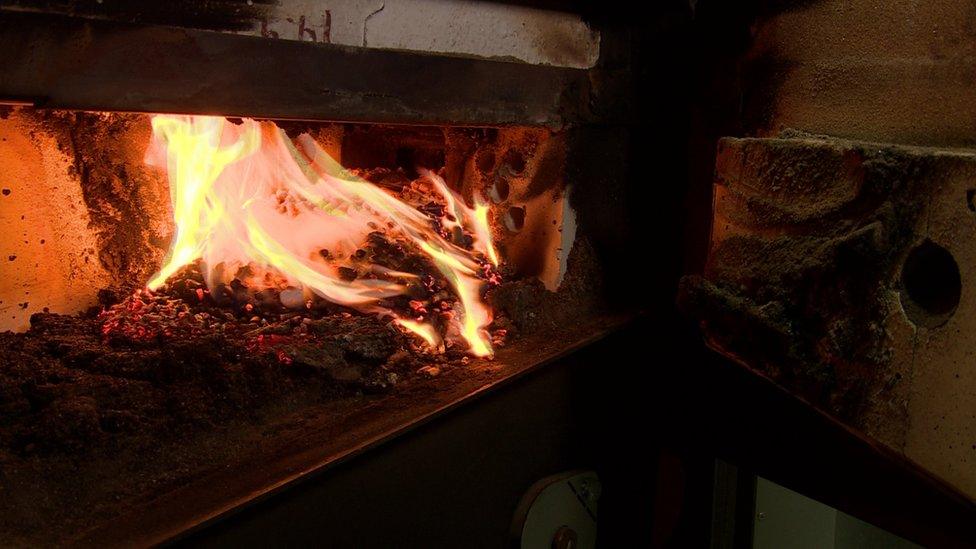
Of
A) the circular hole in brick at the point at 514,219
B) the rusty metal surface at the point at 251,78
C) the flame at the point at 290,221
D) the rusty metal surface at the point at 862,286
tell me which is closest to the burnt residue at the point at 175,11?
the rusty metal surface at the point at 251,78

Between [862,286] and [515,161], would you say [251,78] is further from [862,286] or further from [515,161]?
[862,286]

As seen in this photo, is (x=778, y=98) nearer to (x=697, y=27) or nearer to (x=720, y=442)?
(x=697, y=27)

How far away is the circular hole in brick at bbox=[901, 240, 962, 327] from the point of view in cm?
146

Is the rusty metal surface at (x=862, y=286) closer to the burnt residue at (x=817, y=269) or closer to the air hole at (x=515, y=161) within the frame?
the burnt residue at (x=817, y=269)

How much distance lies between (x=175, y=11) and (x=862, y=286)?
1681 mm

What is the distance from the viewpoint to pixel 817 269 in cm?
167

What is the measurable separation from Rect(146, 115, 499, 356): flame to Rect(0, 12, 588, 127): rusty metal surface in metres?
0.65

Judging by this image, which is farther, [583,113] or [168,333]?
[583,113]

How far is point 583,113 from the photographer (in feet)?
7.45

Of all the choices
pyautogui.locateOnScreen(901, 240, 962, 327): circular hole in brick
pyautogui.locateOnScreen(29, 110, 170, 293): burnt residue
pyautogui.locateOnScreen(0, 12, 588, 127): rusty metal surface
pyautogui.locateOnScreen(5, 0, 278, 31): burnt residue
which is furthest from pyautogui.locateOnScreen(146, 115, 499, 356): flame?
pyautogui.locateOnScreen(901, 240, 962, 327): circular hole in brick

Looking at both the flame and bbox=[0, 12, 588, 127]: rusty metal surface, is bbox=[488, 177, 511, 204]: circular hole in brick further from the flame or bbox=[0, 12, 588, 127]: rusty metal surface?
bbox=[0, 12, 588, 127]: rusty metal surface

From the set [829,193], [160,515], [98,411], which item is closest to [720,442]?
[829,193]

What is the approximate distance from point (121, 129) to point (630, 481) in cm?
209

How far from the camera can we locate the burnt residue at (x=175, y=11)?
136 centimetres
